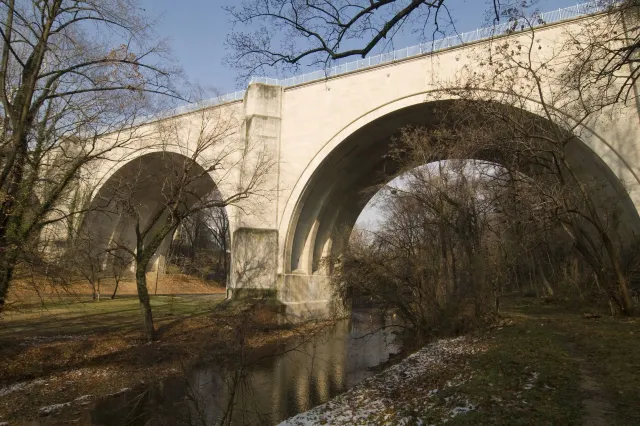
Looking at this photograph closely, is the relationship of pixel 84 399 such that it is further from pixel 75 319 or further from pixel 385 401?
pixel 75 319

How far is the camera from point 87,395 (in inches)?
365

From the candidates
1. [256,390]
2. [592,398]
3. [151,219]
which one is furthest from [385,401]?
[151,219]

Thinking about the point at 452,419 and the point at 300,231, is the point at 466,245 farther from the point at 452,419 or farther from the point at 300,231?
the point at 300,231

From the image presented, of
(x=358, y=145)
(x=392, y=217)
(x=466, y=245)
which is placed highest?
(x=358, y=145)

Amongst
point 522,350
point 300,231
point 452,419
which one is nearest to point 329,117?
point 300,231

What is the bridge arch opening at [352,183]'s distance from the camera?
633 inches

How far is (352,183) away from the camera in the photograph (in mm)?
25656

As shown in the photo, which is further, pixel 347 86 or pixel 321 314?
pixel 321 314

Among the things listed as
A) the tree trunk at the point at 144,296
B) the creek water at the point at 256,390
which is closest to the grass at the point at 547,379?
the creek water at the point at 256,390

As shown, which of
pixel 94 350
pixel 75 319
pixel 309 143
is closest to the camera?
pixel 94 350

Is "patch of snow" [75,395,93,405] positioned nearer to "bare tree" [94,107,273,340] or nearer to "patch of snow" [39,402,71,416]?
"patch of snow" [39,402,71,416]

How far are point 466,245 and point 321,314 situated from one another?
11.8 m

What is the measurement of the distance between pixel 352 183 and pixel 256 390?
668 inches

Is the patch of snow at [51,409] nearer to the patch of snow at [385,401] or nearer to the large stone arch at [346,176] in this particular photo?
the patch of snow at [385,401]
